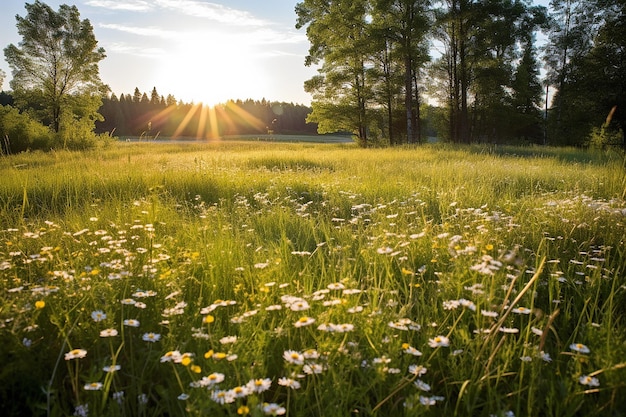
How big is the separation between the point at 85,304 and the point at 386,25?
25.8 metres

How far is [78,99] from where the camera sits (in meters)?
29.4

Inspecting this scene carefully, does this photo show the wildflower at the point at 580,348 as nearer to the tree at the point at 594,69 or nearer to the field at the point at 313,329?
the field at the point at 313,329

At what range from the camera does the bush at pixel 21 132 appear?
24.7 metres

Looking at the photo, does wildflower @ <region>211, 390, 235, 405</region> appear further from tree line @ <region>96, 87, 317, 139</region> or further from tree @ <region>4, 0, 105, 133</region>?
tree line @ <region>96, 87, 317, 139</region>

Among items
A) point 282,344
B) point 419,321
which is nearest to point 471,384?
point 419,321

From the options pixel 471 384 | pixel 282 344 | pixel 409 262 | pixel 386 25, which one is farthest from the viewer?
pixel 386 25

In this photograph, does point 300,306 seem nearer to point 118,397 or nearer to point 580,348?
point 118,397

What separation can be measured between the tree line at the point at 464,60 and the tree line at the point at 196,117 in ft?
207

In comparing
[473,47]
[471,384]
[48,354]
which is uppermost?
[473,47]

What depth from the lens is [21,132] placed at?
25312 mm

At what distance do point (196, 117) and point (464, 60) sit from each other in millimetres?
88679

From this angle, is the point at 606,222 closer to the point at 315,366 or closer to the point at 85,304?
the point at 315,366

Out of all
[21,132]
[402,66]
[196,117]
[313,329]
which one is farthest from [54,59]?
[196,117]

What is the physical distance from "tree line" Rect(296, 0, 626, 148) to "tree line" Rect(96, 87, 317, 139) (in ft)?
207
